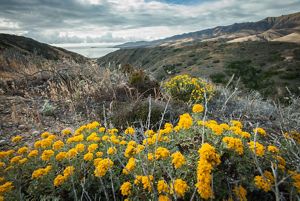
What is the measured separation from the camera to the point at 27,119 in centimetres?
439

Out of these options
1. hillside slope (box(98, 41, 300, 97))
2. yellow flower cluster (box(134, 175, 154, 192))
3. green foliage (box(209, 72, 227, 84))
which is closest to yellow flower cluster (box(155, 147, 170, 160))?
yellow flower cluster (box(134, 175, 154, 192))

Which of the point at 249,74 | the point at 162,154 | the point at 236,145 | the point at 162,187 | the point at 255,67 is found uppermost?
the point at 236,145

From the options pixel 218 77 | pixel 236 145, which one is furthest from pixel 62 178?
pixel 218 77

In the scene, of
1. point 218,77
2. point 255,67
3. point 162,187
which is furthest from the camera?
point 255,67

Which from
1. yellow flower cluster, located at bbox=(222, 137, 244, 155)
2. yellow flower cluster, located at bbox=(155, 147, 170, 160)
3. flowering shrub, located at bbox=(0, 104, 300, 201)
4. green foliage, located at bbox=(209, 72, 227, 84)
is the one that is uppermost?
yellow flower cluster, located at bbox=(222, 137, 244, 155)

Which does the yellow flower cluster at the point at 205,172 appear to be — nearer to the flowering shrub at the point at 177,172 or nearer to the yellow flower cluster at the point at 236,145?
the flowering shrub at the point at 177,172

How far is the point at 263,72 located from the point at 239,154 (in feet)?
116


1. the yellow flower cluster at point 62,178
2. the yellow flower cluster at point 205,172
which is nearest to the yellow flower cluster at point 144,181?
the yellow flower cluster at point 205,172

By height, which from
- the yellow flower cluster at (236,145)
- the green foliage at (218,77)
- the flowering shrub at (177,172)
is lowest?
the green foliage at (218,77)

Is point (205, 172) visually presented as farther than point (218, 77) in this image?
No

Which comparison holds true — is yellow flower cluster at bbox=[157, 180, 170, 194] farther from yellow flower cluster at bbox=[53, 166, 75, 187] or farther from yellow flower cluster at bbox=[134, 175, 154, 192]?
yellow flower cluster at bbox=[53, 166, 75, 187]

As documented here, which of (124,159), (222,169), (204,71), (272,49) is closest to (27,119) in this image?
(124,159)

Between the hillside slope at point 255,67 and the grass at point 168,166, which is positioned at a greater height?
the grass at point 168,166

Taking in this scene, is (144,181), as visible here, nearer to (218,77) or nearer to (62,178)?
(62,178)
